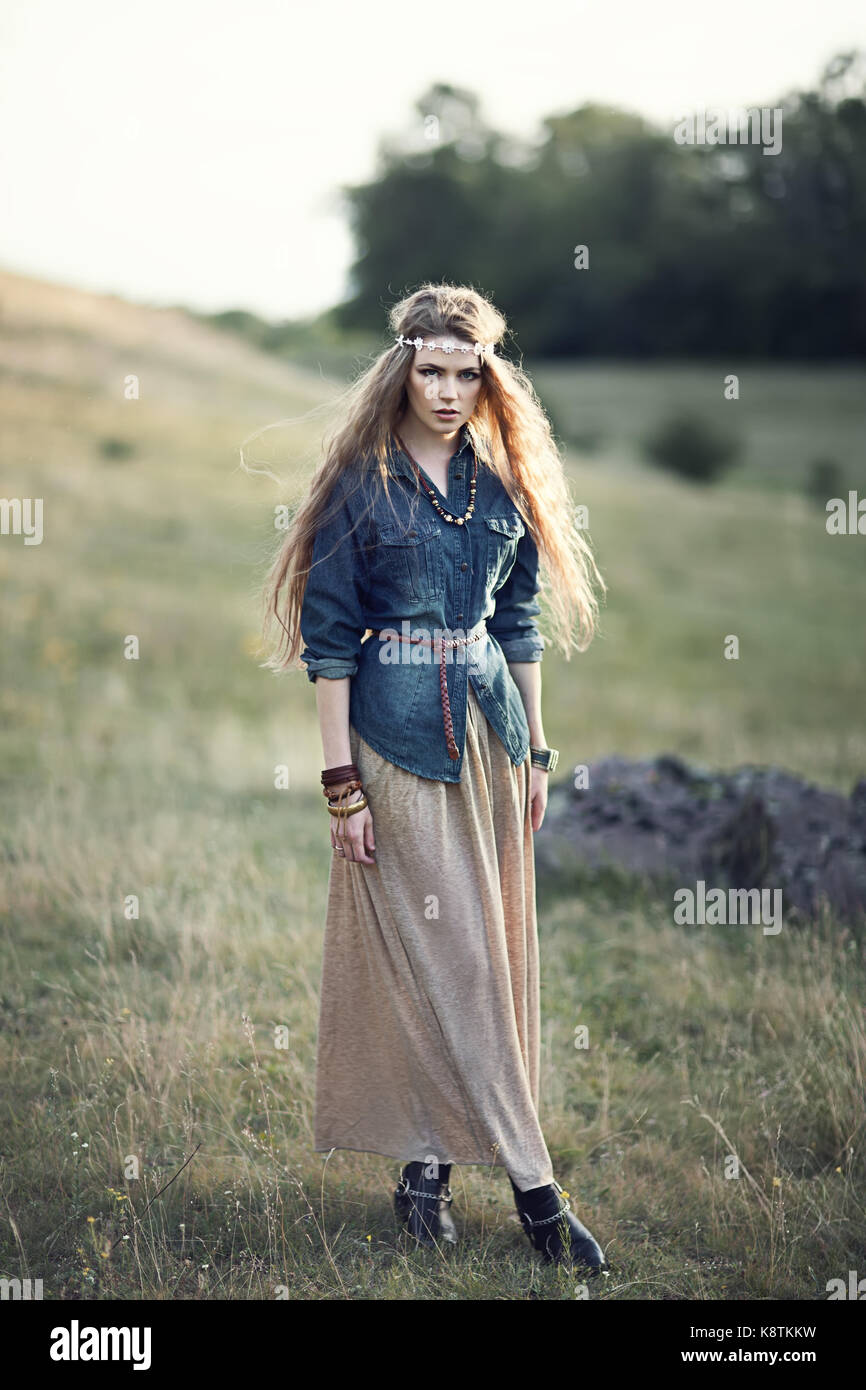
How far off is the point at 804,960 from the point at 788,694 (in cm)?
973

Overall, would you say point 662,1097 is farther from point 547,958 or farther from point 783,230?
point 783,230

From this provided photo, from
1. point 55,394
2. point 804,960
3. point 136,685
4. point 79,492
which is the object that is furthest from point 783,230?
point 804,960

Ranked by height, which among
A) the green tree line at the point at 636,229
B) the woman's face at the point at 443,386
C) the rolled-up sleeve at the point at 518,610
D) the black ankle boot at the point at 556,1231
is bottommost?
the black ankle boot at the point at 556,1231

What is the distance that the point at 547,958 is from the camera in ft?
16.8

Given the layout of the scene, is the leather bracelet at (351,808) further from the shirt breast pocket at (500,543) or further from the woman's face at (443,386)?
the woman's face at (443,386)

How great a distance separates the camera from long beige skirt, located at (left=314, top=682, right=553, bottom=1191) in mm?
2963

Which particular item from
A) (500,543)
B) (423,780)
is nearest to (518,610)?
(500,543)

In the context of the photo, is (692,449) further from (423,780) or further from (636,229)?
(636,229)

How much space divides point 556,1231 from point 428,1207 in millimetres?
359

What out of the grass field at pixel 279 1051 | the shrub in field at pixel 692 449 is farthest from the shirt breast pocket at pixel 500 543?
the shrub in field at pixel 692 449

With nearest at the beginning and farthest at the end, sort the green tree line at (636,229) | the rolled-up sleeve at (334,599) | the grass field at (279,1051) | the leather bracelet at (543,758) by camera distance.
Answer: the rolled-up sleeve at (334,599) → the grass field at (279,1051) → the leather bracelet at (543,758) → the green tree line at (636,229)

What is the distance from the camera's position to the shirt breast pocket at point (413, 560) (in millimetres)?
2969

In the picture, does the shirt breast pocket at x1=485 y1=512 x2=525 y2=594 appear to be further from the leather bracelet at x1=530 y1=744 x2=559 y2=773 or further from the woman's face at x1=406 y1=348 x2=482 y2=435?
the leather bracelet at x1=530 y1=744 x2=559 y2=773
